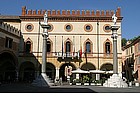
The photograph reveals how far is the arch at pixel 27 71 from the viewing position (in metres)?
23.4

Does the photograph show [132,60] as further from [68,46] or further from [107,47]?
[68,46]

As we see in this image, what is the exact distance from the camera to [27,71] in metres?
24.0

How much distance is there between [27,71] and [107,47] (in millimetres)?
11148

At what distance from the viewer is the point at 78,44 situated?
2361cm

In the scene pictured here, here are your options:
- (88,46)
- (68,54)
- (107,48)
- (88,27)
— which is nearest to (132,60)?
(107,48)

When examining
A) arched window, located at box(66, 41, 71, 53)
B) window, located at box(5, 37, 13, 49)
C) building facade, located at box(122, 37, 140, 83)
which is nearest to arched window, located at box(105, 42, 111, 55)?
building facade, located at box(122, 37, 140, 83)

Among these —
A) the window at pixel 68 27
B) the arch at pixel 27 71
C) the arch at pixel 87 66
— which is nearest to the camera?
the arch at pixel 27 71

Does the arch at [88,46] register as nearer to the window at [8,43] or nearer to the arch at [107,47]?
the arch at [107,47]

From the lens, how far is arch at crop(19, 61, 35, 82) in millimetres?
23438

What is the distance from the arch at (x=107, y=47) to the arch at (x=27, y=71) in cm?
979

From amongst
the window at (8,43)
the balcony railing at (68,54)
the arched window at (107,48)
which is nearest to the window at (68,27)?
the balcony railing at (68,54)

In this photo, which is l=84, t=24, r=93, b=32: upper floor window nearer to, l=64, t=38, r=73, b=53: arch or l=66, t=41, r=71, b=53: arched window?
l=64, t=38, r=73, b=53: arch

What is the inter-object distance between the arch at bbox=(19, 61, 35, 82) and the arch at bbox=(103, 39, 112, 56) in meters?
9.79
